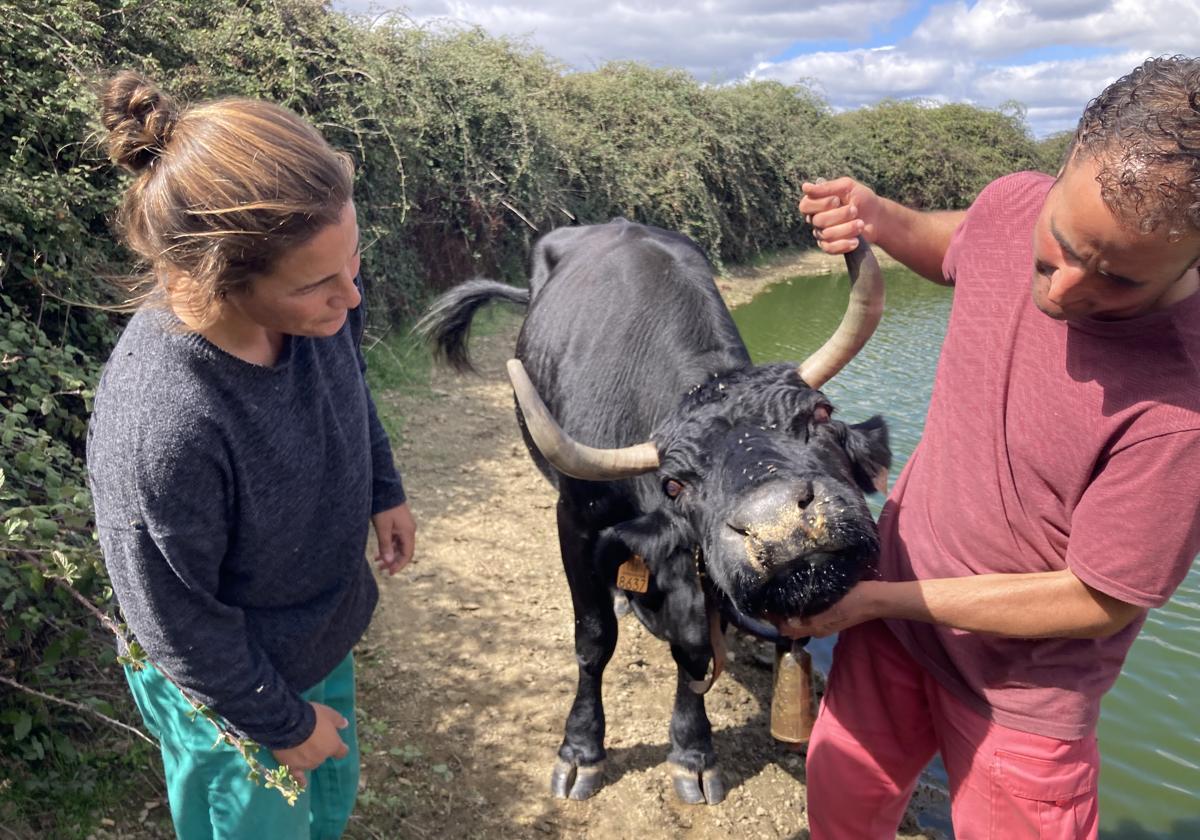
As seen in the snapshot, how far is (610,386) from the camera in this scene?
373 centimetres

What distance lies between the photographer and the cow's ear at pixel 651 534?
2.98 meters

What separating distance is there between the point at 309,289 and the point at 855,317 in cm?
178

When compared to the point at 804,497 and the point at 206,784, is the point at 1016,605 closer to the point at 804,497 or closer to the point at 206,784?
the point at 804,497

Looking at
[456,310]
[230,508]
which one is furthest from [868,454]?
[456,310]

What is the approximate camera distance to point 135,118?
1578 mm

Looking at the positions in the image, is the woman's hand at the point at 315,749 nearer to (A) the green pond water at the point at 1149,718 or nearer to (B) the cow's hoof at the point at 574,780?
(B) the cow's hoof at the point at 574,780

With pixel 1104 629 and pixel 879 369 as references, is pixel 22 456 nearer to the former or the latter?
pixel 1104 629

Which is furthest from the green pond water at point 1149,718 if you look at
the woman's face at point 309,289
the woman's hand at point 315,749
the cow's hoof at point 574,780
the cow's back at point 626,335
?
the woman's face at point 309,289

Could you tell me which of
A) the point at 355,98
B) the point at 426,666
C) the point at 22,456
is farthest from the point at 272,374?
the point at 355,98

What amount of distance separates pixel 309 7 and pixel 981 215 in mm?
7687

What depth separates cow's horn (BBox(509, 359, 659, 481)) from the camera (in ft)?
8.93

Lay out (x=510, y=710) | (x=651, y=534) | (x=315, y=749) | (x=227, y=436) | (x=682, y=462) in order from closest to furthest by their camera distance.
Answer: (x=227, y=436) < (x=315, y=749) < (x=682, y=462) < (x=651, y=534) < (x=510, y=710)

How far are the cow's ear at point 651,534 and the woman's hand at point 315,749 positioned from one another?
1328mm

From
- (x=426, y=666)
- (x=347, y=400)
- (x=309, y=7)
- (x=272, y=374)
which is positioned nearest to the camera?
(x=272, y=374)
